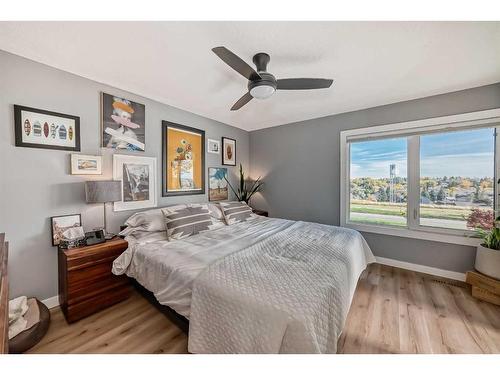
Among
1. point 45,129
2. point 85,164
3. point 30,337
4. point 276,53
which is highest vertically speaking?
point 276,53

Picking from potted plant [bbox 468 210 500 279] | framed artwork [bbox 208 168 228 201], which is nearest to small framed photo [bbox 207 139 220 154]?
framed artwork [bbox 208 168 228 201]

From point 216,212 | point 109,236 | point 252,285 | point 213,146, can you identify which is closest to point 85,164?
point 109,236

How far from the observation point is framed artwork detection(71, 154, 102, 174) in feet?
Result: 6.59

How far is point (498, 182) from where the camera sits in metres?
2.24

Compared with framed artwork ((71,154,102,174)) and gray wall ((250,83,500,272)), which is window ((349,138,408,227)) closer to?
gray wall ((250,83,500,272))

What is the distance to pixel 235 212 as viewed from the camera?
2.99 meters

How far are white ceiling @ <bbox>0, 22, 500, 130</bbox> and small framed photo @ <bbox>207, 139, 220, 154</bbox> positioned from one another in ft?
3.26

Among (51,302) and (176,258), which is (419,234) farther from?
(51,302)

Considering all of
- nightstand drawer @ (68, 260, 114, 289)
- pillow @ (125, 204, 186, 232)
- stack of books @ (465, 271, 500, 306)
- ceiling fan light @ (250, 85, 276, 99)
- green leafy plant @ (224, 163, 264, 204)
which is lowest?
stack of books @ (465, 271, 500, 306)

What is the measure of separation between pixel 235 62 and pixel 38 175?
211cm

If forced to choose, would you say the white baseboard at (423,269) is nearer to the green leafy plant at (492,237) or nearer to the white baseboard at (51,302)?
the green leafy plant at (492,237)

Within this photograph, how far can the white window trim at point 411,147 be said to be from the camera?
2.35 m
